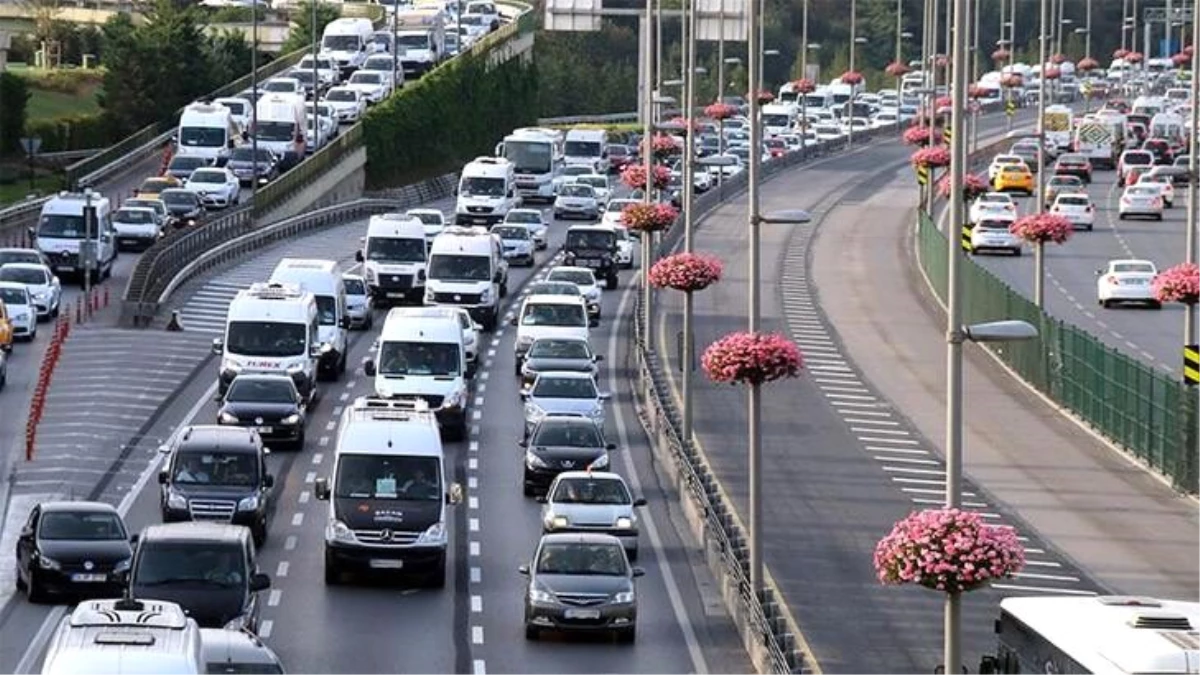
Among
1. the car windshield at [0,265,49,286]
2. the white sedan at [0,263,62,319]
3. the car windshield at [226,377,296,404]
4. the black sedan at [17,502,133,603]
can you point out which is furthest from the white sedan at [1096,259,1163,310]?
the black sedan at [17,502,133,603]

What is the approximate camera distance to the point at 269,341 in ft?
203

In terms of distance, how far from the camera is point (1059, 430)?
63.6 meters

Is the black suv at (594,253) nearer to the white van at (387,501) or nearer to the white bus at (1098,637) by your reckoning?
the white van at (387,501)

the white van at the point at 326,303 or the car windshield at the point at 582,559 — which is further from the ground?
the white van at the point at 326,303

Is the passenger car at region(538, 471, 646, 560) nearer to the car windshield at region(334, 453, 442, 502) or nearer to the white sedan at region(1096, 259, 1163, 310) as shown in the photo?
the car windshield at region(334, 453, 442, 502)

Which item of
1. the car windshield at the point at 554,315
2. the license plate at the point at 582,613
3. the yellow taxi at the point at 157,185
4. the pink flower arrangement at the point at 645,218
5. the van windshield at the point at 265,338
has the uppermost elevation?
the pink flower arrangement at the point at 645,218

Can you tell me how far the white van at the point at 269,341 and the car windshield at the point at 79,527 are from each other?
671 inches

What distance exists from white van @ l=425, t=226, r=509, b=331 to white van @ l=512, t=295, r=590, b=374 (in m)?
2.47

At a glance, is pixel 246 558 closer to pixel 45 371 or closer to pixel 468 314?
pixel 45 371

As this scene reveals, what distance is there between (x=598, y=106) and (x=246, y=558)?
152276 mm

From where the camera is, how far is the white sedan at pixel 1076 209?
10681 centimetres

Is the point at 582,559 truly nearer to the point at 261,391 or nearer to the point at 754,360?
the point at 754,360

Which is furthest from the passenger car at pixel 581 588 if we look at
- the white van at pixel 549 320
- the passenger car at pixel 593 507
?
the white van at pixel 549 320

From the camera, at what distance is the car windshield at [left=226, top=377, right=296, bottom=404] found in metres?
57.9
